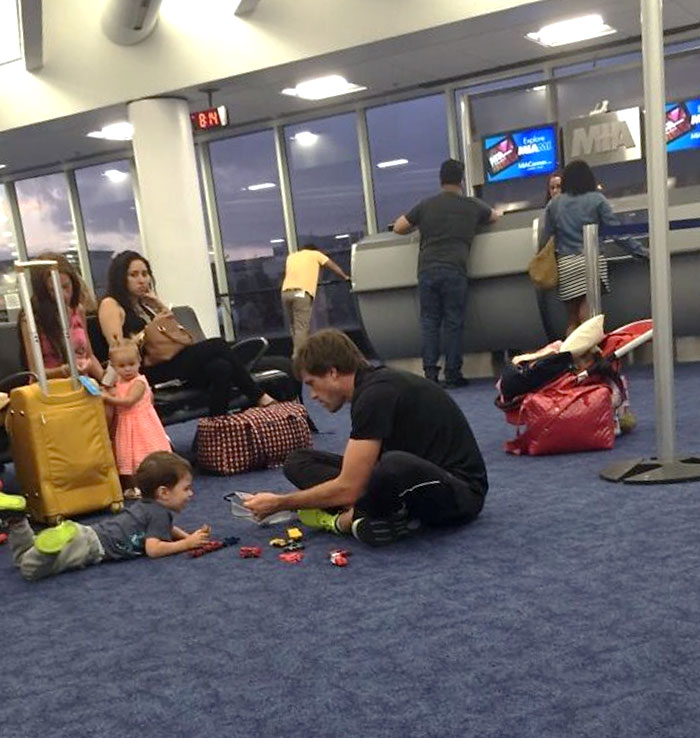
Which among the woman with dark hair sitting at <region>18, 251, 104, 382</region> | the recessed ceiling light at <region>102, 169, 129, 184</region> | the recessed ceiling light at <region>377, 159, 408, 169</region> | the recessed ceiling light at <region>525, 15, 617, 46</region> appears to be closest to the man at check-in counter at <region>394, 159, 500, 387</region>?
the recessed ceiling light at <region>525, 15, 617, 46</region>

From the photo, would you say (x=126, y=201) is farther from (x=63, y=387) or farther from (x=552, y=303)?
(x=63, y=387)

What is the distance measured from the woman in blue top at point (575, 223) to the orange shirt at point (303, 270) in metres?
2.68

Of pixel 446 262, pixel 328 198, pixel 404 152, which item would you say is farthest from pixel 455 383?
pixel 328 198

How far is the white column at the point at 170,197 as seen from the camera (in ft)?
25.2

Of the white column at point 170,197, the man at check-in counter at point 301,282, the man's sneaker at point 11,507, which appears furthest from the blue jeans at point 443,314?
the man's sneaker at point 11,507

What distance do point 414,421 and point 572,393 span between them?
143 cm

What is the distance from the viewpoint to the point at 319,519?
3.03 m

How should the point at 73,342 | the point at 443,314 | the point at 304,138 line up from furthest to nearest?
the point at 304,138
the point at 443,314
the point at 73,342

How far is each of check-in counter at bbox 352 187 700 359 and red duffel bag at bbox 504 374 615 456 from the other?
2.47 m

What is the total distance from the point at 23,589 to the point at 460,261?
4.36m

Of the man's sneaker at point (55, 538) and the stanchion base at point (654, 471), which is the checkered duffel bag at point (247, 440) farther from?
the stanchion base at point (654, 471)

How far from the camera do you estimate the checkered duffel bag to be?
4.24 meters

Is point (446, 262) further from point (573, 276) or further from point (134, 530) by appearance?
point (134, 530)

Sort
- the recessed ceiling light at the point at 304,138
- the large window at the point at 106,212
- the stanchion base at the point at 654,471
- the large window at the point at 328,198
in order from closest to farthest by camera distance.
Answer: the stanchion base at the point at 654,471 → the large window at the point at 328,198 → the recessed ceiling light at the point at 304,138 → the large window at the point at 106,212
